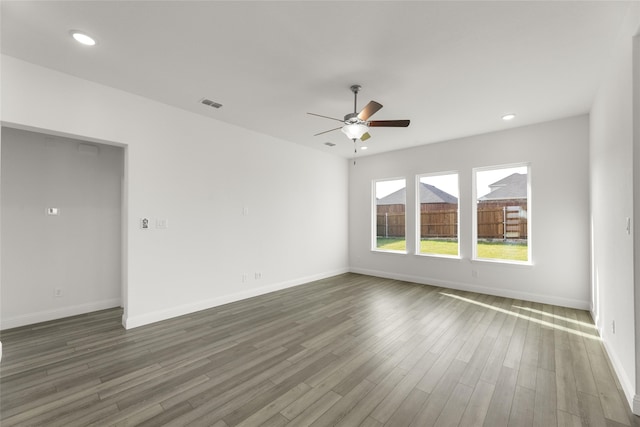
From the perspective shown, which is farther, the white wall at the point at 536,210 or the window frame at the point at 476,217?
the window frame at the point at 476,217

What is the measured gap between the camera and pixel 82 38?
2.42 m

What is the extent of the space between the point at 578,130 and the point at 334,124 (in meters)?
3.71

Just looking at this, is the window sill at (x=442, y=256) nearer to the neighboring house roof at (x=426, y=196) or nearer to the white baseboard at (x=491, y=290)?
the white baseboard at (x=491, y=290)

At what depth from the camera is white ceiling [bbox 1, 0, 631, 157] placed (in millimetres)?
2109

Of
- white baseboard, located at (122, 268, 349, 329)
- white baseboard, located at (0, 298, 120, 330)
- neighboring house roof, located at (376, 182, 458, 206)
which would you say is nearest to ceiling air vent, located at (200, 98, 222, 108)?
white baseboard, located at (122, 268, 349, 329)

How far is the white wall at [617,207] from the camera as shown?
79.7 inches

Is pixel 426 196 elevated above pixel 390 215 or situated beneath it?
elevated above

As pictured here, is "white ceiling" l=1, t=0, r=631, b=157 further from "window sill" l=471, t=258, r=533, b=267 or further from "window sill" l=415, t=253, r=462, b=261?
"window sill" l=415, t=253, r=462, b=261

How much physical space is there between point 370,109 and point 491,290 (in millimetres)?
4051

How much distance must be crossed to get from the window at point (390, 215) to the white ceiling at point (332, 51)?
2541mm

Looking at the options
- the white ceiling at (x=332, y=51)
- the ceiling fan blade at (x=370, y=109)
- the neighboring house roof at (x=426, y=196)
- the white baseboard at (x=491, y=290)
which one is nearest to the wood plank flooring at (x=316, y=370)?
the white baseboard at (x=491, y=290)

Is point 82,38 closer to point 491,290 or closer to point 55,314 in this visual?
point 55,314

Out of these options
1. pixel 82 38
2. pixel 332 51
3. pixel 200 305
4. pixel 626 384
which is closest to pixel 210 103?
pixel 82 38

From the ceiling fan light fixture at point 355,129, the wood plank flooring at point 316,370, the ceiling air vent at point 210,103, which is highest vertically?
the ceiling air vent at point 210,103
